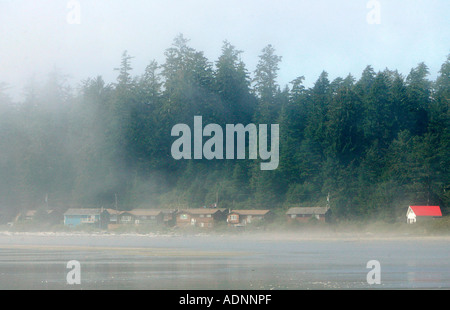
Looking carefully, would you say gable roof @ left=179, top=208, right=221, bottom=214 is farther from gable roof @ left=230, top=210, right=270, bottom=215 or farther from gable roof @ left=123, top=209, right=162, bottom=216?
gable roof @ left=123, top=209, right=162, bottom=216

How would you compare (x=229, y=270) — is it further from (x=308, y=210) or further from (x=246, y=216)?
(x=246, y=216)

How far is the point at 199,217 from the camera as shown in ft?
254

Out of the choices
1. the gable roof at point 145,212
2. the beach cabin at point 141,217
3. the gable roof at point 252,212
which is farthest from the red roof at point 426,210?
the gable roof at point 145,212

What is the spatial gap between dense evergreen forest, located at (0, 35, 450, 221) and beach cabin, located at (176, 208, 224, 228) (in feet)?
12.8

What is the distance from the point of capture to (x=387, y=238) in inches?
2299

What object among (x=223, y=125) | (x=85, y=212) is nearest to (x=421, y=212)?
(x=223, y=125)

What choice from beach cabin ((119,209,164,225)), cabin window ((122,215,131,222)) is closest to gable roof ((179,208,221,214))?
beach cabin ((119,209,164,225))

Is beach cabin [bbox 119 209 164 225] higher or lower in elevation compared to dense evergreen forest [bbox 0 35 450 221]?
lower

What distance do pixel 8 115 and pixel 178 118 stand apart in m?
31.7

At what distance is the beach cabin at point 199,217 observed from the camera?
76.2 metres

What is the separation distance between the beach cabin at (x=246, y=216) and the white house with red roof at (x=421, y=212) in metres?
17.1

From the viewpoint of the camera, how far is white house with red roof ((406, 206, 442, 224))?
65.5m

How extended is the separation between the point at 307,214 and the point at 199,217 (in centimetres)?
1414
